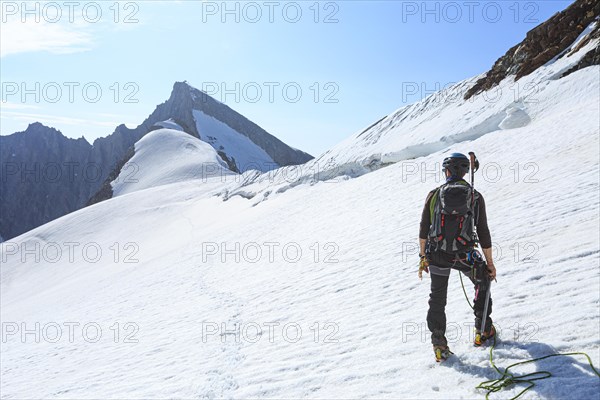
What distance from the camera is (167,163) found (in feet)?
207

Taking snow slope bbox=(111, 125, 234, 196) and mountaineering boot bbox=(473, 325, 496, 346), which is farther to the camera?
snow slope bbox=(111, 125, 234, 196)

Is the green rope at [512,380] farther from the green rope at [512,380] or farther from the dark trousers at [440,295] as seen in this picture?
the dark trousers at [440,295]

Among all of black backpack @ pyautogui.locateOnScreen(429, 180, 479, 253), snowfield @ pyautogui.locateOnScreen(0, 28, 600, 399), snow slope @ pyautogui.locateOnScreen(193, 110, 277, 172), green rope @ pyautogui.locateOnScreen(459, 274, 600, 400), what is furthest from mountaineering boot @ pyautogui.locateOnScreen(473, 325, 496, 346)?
snow slope @ pyautogui.locateOnScreen(193, 110, 277, 172)

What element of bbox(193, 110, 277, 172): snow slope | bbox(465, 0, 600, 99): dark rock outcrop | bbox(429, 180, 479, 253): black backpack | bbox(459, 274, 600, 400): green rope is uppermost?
bbox(193, 110, 277, 172): snow slope

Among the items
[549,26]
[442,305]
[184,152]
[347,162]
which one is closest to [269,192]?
[347,162]

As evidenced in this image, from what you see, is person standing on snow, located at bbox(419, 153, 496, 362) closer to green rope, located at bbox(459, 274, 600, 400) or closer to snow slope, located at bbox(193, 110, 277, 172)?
green rope, located at bbox(459, 274, 600, 400)

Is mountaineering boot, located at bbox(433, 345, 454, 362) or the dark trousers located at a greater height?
the dark trousers

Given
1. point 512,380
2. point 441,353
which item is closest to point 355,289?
point 441,353

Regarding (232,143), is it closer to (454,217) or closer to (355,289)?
(355,289)

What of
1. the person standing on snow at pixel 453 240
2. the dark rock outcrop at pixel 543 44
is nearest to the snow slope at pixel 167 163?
the dark rock outcrop at pixel 543 44

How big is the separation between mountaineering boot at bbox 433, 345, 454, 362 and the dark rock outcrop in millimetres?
20982

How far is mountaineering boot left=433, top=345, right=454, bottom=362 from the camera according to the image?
15.5ft

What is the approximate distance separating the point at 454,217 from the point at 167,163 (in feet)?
207

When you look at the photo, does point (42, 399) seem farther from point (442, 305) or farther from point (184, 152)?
point (184, 152)
